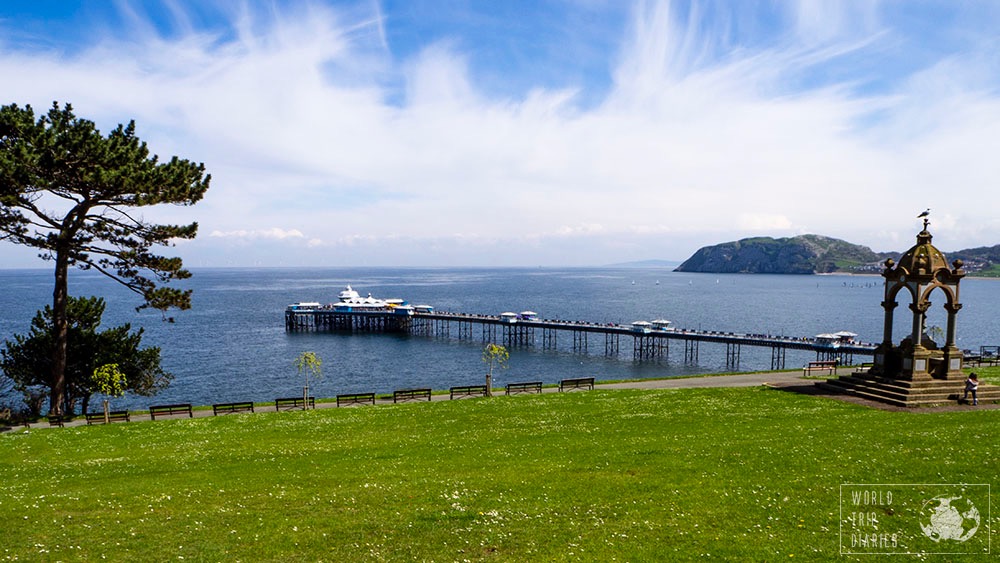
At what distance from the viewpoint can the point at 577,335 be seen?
10031cm

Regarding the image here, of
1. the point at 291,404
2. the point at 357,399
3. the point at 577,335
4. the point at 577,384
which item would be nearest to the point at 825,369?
the point at 577,384

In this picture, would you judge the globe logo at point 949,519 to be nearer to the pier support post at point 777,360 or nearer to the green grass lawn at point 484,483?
the green grass lawn at point 484,483

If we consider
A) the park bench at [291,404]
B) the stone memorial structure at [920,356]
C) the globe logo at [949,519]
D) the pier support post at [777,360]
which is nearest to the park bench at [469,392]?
the park bench at [291,404]

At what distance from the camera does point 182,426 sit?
24422mm

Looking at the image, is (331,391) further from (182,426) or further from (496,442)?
(496,442)

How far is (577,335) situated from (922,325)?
73902 mm

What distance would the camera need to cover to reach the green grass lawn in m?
10.3

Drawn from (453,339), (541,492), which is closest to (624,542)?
(541,492)

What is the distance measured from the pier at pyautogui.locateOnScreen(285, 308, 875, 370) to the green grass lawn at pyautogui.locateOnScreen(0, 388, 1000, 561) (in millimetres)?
51461

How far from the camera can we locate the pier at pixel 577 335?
239 ft

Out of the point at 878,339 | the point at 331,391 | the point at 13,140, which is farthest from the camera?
the point at 878,339

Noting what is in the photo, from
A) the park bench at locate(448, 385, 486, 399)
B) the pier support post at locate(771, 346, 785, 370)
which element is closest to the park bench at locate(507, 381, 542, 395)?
the park bench at locate(448, 385, 486, 399)

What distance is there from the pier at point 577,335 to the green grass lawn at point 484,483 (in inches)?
2026

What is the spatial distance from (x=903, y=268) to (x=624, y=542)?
25.4 m
